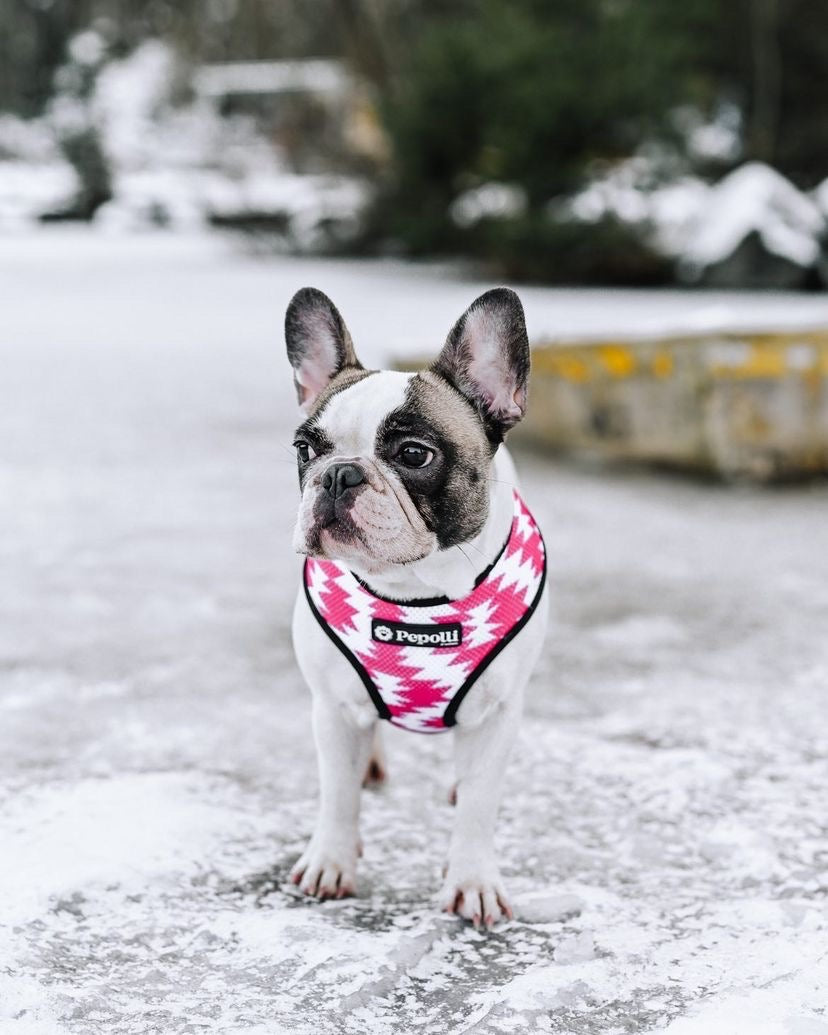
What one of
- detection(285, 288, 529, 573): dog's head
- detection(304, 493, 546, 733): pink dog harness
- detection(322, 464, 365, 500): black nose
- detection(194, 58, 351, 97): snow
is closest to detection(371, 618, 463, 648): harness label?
detection(304, 493, 546, 733): pink dog harness

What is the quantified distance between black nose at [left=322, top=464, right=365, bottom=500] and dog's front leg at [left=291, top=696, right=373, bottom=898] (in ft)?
1.54

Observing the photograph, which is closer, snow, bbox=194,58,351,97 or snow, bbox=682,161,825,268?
snow, bbox=682,161,825,268

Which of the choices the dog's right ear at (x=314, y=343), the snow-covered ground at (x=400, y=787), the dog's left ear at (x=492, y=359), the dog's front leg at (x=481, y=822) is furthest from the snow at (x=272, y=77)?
the dog's front leg at (x=481, y=822)

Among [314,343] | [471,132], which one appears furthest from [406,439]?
[471,132]

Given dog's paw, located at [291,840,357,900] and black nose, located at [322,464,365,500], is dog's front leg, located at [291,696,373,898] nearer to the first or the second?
dog's paw, located at [291,840,357,900]

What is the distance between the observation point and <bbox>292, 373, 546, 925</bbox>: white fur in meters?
2.17

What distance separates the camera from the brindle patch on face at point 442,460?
83.0 inches

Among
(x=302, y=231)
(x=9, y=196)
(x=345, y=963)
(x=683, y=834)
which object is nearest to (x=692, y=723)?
(x=683, y=834)

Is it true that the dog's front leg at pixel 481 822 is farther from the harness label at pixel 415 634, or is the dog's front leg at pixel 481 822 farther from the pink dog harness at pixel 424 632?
the harness label at pixel 415 634

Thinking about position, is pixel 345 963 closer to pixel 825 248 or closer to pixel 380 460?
pixel 380 460

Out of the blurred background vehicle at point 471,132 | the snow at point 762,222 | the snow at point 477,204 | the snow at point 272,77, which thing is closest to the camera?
the snow at point 762,222

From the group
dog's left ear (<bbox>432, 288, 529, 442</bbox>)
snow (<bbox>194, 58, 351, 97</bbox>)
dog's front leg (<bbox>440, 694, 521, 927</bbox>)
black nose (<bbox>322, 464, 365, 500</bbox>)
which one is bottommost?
dog's front leg (<bbox>440, 694, 521, 927</bbox>)

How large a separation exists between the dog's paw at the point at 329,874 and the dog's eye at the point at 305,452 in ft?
2.42

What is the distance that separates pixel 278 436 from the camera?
6652 millimetres
